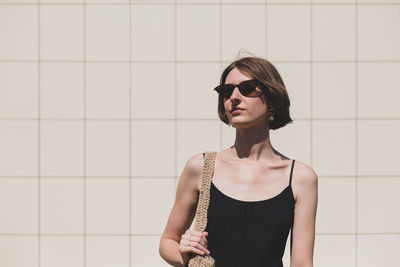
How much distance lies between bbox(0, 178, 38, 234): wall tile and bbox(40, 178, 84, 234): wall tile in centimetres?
7

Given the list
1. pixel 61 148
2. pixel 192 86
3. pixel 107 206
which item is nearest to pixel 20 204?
pixel 61 148

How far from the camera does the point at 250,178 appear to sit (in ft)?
7.91

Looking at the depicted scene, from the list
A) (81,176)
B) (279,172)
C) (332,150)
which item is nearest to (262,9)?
(332,150)

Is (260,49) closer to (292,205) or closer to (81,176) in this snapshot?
(81,176)

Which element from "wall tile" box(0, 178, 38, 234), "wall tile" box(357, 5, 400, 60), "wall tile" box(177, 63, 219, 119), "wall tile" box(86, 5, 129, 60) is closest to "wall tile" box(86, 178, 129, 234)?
"wall tile" box(0, 178, 38, 234)

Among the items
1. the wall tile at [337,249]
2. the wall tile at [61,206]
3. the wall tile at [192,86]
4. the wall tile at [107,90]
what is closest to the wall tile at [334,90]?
the wall tile at [192,86]

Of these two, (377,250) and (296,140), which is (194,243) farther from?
(377,250)

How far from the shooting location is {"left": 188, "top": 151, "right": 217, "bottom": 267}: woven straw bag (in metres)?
2.30

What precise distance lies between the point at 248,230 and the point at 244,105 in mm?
460

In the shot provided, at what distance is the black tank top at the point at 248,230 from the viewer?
7.59 ft

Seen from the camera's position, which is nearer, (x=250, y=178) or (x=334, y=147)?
(x=250, y=178)

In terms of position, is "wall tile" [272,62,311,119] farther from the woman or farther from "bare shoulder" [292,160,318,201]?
"bare shoulder" [292,160,318,201]

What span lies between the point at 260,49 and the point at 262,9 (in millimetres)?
363

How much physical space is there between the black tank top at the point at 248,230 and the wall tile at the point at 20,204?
382 cm
